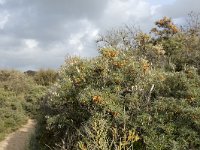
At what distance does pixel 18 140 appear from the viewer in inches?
864

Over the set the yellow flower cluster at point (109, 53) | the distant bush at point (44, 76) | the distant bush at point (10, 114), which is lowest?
the distant bush at point (10, 114)

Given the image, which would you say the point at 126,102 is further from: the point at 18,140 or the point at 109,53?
the point at 18,140

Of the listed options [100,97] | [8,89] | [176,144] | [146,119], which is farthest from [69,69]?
[8,89]

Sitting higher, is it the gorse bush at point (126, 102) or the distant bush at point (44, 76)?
the distant bush at point (44, 76)

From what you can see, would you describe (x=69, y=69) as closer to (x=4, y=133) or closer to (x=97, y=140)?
(x=97, y=140)

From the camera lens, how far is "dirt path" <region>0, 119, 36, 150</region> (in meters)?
20.5

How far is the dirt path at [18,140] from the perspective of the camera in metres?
20.5

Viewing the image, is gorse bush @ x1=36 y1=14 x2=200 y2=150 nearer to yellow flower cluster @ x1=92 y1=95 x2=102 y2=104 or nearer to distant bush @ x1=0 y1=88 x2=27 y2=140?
yellow flower cluster @ x1=92 y1=95 x2=102 y2=104

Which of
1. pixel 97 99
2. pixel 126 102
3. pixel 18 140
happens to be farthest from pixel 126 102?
pixel 18 140

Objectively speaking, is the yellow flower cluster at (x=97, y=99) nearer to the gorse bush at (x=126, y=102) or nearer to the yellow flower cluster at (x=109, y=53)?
the gorse bush at (x=126, y=102)

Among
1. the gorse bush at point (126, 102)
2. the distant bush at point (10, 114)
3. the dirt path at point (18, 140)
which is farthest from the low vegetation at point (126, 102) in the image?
the distant bush at point (10, 114)

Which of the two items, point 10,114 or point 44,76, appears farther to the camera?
point 44,76

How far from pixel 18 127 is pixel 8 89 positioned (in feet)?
30.7

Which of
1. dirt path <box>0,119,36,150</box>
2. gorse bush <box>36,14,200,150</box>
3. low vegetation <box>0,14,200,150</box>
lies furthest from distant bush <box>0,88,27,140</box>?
gorse bush <box>36,14,200,150</box>
